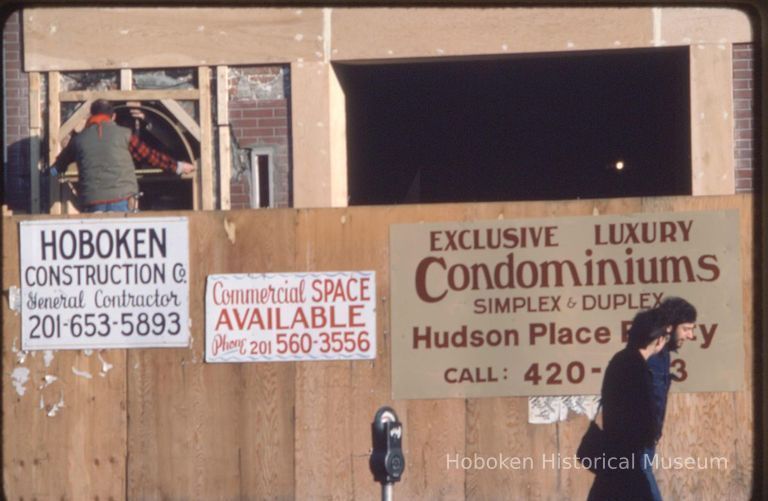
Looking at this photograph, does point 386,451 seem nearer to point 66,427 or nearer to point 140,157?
point 66,427

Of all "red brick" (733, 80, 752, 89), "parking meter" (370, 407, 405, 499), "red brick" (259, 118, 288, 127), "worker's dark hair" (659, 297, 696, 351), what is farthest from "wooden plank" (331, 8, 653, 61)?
"parking meter" (370, 407, 405, 499)

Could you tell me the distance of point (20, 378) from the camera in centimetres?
1023

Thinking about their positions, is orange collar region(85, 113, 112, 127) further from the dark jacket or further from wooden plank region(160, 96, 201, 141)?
the dark jacket

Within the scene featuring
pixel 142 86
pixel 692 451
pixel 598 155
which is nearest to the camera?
pixel 692 451

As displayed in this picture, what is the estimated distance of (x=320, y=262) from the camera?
10094mm

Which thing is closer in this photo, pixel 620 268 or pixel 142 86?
pixel 620 268

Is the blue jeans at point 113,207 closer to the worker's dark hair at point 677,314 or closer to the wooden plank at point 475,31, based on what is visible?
the wooden plank at point 475,31

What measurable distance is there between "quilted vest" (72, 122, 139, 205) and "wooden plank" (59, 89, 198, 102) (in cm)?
132

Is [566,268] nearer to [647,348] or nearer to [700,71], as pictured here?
[647,348]

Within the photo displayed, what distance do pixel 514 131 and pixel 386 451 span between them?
1170 centimetres

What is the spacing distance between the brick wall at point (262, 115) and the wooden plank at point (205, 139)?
23 centimetres

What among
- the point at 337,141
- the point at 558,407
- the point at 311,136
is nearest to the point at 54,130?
the point at 311,136

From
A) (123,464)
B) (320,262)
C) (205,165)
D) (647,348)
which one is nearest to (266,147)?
(205,165)

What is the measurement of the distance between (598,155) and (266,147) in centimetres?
715
